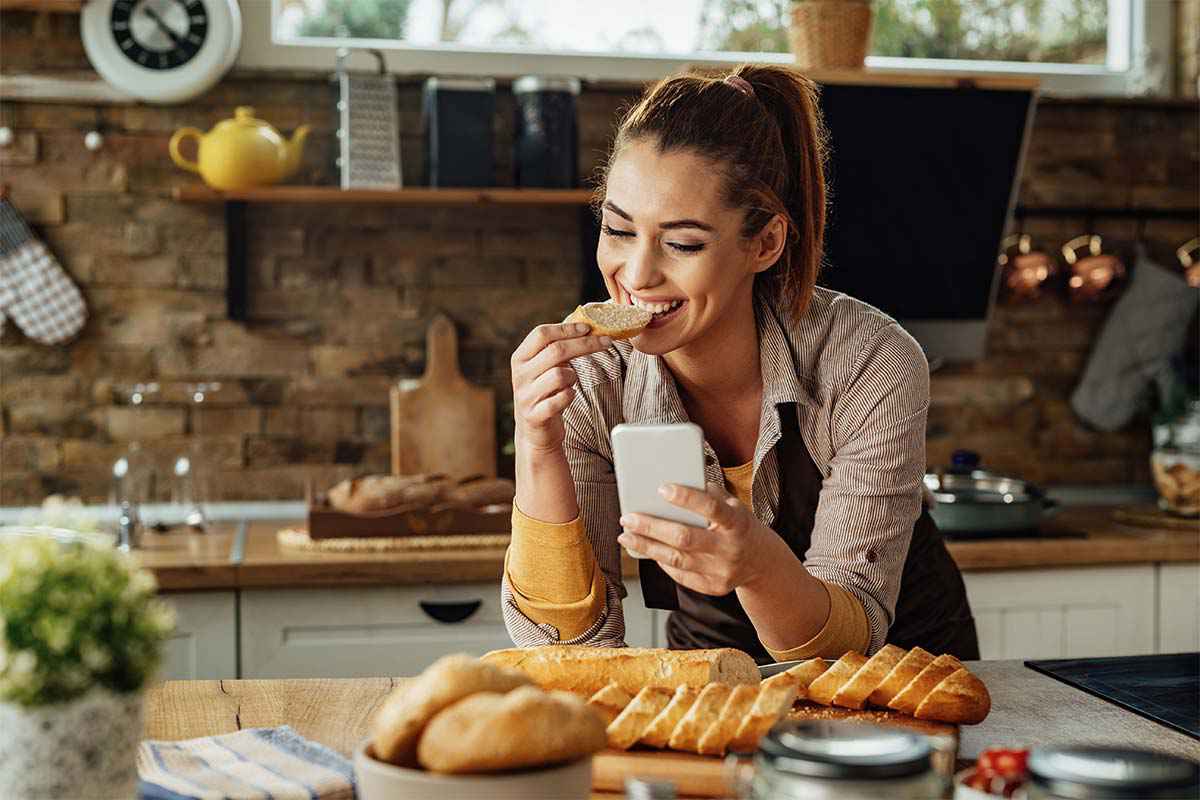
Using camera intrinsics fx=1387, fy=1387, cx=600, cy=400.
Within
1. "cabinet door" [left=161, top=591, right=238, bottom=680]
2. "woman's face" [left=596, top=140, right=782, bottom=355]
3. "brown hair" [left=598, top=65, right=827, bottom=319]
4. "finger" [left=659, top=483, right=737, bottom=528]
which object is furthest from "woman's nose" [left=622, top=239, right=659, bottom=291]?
"cabinet door" [left=161, top=591, right=238, bottom=680]

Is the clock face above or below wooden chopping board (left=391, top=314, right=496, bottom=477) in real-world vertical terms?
above

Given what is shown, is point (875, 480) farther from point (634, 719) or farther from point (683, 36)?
point (683, 36)

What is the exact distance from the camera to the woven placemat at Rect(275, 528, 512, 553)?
282cm

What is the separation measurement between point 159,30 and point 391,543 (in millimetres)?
1346

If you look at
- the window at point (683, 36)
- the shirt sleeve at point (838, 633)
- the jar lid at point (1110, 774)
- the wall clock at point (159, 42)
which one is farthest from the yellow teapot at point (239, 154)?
the jar lid at point (1110, 774)

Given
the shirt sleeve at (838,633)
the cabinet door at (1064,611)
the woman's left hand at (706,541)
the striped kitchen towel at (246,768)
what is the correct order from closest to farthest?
the striped kitchen towel at (246,768) < the woman's left hand at (706,541) < the shirt sleeve at (838,633) < the cabinet door at (1064,611)

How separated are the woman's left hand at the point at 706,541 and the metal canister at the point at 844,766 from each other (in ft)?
1.61

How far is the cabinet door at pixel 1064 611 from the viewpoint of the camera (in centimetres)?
303

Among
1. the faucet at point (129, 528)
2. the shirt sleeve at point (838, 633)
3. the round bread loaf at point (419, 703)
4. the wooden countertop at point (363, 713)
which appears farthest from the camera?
the faucet at point (129, 528)

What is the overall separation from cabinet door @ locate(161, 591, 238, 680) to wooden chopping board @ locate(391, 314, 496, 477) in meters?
0.67

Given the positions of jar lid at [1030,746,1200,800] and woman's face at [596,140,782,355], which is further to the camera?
woman's face at [596,140,782,355]

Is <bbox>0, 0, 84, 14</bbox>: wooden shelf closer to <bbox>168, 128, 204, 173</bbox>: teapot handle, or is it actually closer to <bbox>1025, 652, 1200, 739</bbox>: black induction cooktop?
<bbox>168, 128, 204, 173</bbox>: teapot handle

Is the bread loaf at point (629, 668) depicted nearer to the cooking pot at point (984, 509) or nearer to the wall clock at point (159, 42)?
the cooking pot at point (984, 509)

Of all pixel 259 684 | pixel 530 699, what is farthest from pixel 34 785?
pixel 259 684
